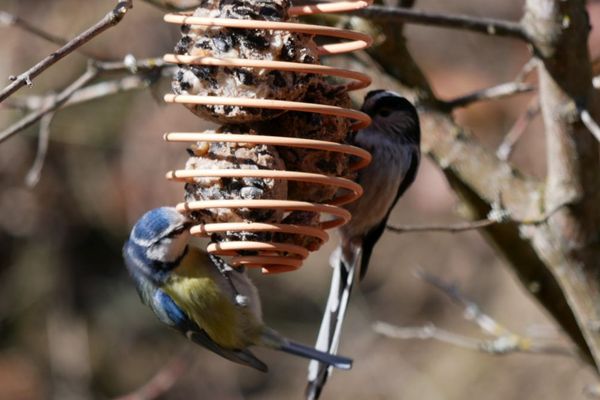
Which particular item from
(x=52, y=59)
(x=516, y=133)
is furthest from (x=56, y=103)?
(x=516, y=133)

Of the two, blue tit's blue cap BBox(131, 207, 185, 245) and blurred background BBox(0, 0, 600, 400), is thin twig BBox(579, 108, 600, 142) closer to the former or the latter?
blue tit's blue cap BBox(131, 207, 185, 245)

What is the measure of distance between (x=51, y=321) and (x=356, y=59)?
14.5 ft

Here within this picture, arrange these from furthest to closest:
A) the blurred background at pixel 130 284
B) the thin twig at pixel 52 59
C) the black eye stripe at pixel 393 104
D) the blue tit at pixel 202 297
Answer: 1. the blurred background at pixel 130 284
2. the black eye stripe at pixel 393 104
3. the blue tit at pixel 202 297
4. the thin twig at pixel 52 59

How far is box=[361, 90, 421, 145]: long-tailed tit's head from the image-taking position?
11.7 feet

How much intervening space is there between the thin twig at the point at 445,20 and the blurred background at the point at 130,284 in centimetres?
419

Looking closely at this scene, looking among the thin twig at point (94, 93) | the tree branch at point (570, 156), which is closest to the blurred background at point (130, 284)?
the thin twig at point (94, 93)

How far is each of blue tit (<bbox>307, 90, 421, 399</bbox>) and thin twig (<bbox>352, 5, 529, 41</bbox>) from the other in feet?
1.44

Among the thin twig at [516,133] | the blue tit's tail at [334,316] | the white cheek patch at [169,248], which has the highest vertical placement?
the white cheek patch at [169,248]

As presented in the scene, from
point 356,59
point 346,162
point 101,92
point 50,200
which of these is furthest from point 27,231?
point 346,162

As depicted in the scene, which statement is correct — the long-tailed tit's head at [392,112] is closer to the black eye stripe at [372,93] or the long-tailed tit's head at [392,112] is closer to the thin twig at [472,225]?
the black eye stripe at [372,93]

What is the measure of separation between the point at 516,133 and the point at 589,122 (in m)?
0.92

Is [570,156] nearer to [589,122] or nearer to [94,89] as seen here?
[589,122]

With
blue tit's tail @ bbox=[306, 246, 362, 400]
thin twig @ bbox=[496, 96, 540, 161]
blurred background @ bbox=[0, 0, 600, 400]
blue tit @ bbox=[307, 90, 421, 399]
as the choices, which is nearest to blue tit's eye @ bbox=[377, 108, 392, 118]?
blue tit @ bbox=[307, 90, 421, 399]

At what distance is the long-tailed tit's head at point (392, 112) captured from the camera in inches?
140
